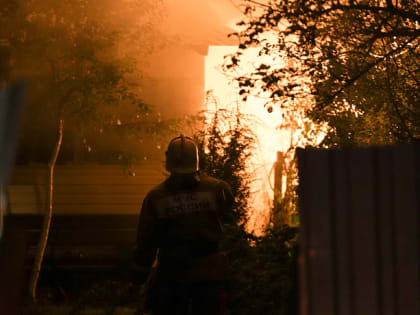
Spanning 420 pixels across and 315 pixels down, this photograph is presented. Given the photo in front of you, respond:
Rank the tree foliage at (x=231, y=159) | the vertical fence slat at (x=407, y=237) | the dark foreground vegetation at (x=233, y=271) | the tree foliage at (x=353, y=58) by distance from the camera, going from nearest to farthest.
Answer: the vertical fence slat at (x=407, y=237) < the tree foliage at (x=353, y=58) < the dark foreground vegetation at (x=233, y=271) < the tree foliage at (x=231, y=159)

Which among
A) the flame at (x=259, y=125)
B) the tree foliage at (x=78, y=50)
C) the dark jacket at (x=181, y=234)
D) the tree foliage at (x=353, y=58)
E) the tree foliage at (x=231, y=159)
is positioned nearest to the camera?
the dark jacket at (x=181, y=234)

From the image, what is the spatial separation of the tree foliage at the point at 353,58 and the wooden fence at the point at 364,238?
2.42 metres

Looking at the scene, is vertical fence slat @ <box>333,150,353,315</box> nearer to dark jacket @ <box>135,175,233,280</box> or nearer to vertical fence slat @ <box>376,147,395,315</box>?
vertical fence slat @ <box>376,147,395,315</box>

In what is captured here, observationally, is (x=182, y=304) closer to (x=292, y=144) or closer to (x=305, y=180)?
(x=305, y=180)

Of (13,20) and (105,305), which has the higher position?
(13,20)

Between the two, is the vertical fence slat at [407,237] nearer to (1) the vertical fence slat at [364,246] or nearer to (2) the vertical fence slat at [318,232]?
(1) the vertical fence slat at [364,246]

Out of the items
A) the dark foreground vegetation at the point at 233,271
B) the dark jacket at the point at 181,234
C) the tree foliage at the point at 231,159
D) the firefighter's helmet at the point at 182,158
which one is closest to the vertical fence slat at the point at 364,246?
the dark jacket at the point at 181,234

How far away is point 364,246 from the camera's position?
118 inches

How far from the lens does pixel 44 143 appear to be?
8953 mm

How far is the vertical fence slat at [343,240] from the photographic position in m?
3.01

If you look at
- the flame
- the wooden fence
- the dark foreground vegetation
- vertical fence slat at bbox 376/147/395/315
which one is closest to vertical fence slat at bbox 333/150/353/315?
the wooden fence

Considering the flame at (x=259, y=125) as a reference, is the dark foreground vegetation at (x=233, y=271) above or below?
below

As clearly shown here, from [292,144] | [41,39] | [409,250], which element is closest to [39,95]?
[41,39]

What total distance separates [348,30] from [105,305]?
484 cm
